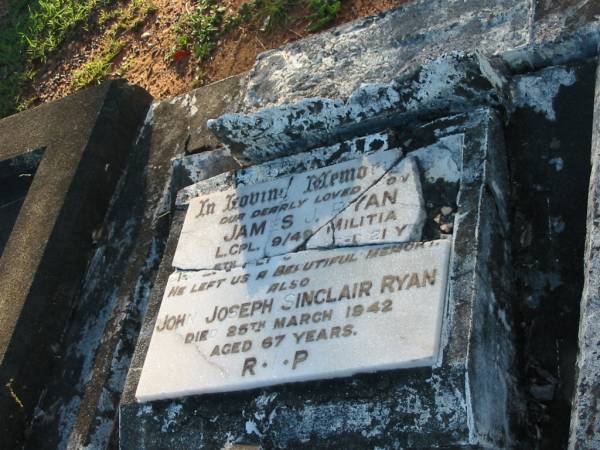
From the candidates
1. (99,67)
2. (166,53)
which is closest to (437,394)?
(166,53)

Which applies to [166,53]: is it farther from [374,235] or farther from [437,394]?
[437,394]

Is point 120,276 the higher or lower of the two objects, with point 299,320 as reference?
higher

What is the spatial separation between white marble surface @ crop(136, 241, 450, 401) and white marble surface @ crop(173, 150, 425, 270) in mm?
49

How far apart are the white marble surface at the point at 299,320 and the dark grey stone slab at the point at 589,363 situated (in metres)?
0.33

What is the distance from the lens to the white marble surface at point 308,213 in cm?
209

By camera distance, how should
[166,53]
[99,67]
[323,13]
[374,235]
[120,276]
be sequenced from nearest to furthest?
[374,235]
[120,276]
[323,13]
[166,53]
[99,67]

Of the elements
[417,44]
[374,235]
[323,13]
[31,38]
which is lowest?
[374,235]

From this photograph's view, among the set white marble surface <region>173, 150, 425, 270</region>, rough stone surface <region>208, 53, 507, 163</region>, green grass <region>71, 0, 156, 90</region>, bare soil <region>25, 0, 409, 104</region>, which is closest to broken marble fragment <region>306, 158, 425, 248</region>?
white marble surface <region>173, 150, 425, 270</region>

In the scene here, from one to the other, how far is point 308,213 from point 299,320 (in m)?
0.37

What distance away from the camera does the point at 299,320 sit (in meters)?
2.02

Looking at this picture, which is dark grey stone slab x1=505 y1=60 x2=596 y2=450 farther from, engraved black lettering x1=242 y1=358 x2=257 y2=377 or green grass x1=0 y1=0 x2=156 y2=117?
green grass x1=0 y1=0 x2=156 y2=117

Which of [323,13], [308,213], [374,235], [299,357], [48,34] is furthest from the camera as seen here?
[48,34]

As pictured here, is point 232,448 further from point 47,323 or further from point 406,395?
point 47,323

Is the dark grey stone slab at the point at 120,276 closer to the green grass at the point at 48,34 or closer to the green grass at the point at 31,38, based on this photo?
the green grass at the point at 48,34
